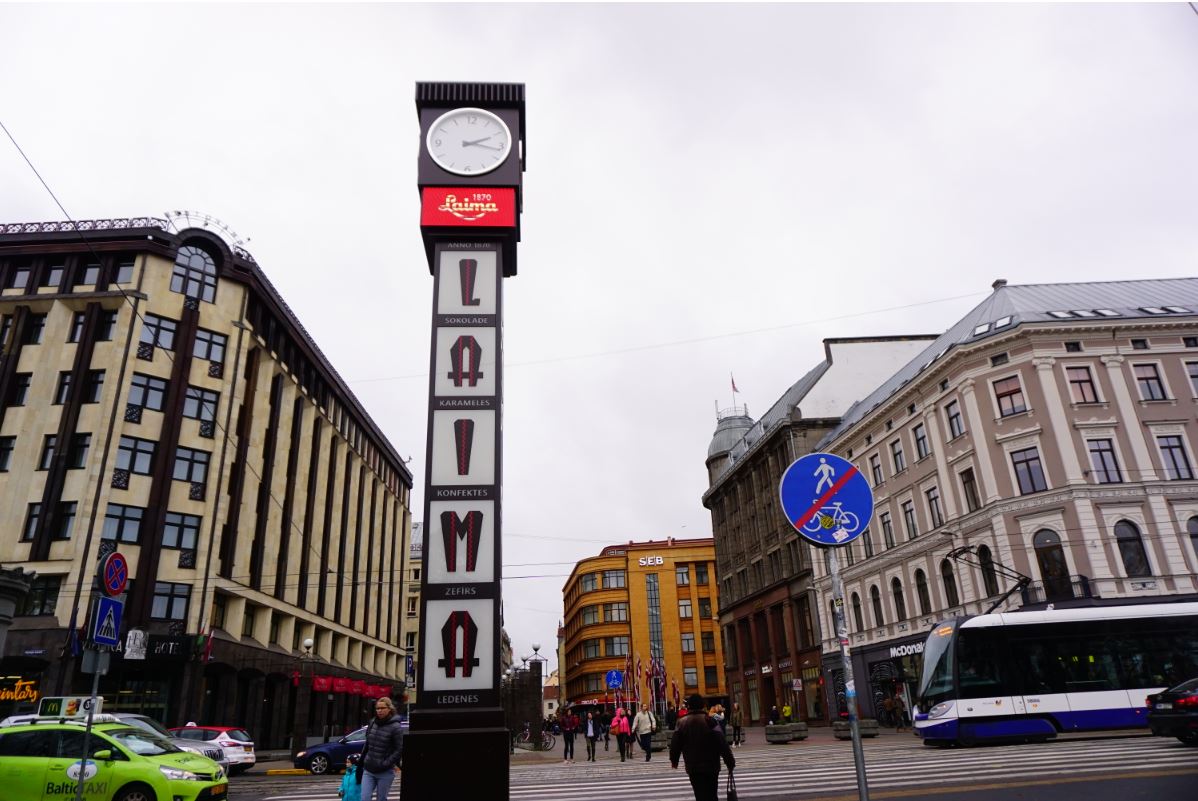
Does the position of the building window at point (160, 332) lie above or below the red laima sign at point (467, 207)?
above

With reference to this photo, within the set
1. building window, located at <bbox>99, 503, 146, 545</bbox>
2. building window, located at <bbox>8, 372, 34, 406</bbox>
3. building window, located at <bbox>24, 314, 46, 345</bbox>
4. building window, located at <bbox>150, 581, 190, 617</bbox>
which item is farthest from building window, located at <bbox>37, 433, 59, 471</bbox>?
building window, located at <bbox>150, 581, 190, 617</bbox>

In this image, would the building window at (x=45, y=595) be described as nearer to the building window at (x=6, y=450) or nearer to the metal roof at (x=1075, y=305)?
the building window at (x=6, y=450)

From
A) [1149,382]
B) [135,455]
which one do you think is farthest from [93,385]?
[1149,382]

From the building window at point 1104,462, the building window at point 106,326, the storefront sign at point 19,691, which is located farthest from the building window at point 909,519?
the building window at point 106,326

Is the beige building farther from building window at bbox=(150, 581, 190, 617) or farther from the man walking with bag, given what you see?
the man walking with bag

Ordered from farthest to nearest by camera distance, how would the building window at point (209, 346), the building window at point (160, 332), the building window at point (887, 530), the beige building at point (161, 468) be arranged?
the building window at point (887, 530) < the building window at point (209, 346) < the building window at point (160, 332) < the beige building at point (161, 468)

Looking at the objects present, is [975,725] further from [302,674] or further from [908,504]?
[302,674]

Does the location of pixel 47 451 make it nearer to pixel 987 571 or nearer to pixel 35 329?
pixel 35 329

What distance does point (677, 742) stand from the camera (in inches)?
353

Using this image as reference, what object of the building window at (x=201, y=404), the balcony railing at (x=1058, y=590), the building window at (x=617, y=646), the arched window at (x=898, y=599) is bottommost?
the balcony railing at (x=1058, y=590)

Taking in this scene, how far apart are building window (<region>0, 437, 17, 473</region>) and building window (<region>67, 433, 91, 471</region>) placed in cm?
304

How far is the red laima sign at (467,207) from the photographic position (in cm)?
1603

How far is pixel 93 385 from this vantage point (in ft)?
126

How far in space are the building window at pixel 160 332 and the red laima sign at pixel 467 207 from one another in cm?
3009
